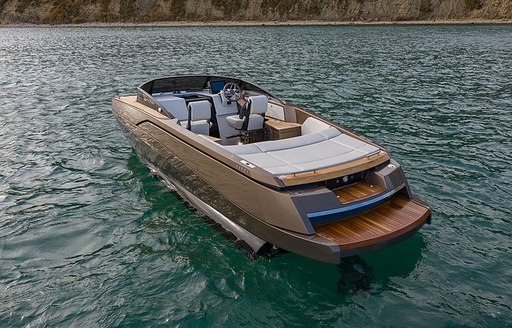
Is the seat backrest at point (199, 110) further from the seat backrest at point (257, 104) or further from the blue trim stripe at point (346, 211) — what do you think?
the blue trim stripe at point (346, 211)

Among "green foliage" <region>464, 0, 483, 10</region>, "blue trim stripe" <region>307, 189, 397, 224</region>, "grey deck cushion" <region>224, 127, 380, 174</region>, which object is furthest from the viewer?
"green foliage" <region>464, 0, 483, 10</region>

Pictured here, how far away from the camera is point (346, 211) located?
21.6 feet

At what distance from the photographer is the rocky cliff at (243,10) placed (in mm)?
64500

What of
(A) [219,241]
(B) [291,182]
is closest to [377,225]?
(B) [291,182]

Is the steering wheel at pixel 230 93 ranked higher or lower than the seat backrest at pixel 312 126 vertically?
higher

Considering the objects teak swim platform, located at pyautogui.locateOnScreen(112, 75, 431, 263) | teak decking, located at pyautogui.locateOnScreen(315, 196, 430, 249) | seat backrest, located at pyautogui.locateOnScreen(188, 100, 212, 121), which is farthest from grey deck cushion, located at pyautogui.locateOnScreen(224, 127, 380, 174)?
seat backrest, located at pyautogui.locateOnScreen(188, 100, 212, 121)

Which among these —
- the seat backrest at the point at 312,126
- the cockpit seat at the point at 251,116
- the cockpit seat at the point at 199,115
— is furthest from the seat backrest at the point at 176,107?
the seat backrest at the point at 312,126

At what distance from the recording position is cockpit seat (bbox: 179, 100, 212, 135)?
9.41m

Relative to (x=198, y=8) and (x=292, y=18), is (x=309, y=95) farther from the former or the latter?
(x=198, y=8)

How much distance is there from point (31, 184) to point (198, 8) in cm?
7542

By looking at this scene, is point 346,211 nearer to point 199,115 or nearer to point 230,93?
point 199,115

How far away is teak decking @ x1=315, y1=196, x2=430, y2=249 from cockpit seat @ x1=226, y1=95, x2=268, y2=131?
382 centimetres

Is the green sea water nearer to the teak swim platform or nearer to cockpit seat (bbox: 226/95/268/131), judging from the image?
the teak swim platform

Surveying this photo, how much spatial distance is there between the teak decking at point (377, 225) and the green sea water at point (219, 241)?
717 mm
